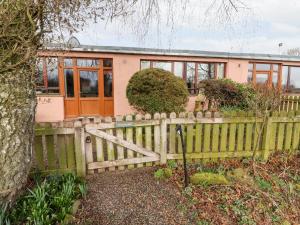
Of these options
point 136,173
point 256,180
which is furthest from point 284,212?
point 136,173

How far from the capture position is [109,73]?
34.2ft

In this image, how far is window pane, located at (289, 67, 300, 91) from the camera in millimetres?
13352

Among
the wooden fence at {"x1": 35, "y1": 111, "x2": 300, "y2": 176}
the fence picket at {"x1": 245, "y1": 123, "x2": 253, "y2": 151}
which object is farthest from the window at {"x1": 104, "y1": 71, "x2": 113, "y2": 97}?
the fence picket at {"x1": 245, "y1": 123, "x2": 253, "y2": 151}

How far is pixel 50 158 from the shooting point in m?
3.84

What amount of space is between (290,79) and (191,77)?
6.64 meters

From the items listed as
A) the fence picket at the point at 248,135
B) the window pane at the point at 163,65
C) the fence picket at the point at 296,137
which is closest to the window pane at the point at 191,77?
the window pane at the point at 163,65

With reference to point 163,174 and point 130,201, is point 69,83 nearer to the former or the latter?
point 163,174

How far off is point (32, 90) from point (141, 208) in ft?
6.91

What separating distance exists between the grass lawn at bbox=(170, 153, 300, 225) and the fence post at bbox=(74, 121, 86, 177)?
1.59 meters

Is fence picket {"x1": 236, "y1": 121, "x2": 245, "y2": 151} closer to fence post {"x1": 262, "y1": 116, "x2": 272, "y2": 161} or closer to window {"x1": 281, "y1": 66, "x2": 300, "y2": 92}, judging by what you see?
fence post {"x1": 262, "y1": 116, "x2": 272, "y2": 161}

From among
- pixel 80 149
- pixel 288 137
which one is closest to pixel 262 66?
pixel 288 137

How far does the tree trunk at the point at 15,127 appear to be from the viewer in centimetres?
245

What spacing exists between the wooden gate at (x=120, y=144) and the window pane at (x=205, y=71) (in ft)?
25.9

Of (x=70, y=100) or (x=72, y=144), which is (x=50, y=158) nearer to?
(x=72, y=144)
